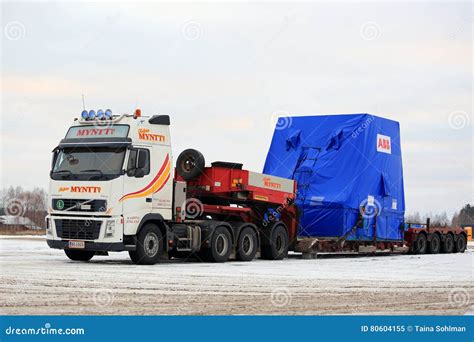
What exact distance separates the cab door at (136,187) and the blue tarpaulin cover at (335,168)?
6.89 metres

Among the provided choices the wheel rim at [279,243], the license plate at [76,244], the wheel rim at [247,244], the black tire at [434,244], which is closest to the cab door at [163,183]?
the license plate at [76,244]

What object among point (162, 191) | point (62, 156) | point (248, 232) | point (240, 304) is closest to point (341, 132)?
point (248, 232)

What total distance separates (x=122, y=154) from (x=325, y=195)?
796cm

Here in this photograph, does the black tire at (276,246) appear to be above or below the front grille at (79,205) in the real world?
below

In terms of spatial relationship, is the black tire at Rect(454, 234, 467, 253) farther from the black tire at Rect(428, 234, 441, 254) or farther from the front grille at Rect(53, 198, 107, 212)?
the front grille at Rect(53, 198, 107, 212)

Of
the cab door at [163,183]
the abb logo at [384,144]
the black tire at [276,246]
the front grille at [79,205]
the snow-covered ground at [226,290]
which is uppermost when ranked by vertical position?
the abb logo at [384,144]

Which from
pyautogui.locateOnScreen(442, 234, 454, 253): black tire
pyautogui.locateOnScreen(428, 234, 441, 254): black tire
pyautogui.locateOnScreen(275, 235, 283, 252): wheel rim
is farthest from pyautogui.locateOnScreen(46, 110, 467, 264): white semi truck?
pyautogui.locateOnScreen(442, 234, 454, 253): black tire

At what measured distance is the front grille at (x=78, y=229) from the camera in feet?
58.0

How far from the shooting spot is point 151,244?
60.7 feet

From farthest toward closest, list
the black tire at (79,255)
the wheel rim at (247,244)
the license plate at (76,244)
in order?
the wheel rim at (247,244) → the black tire at (79,255) → the license plate at (76,244)

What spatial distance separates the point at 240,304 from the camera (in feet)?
35.0

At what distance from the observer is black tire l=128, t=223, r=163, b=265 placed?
59.4 feet

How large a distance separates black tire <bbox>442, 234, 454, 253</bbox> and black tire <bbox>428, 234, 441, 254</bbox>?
45 centimetres

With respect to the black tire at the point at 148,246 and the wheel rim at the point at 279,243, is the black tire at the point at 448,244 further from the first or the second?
the black tire at the point at 148,246
